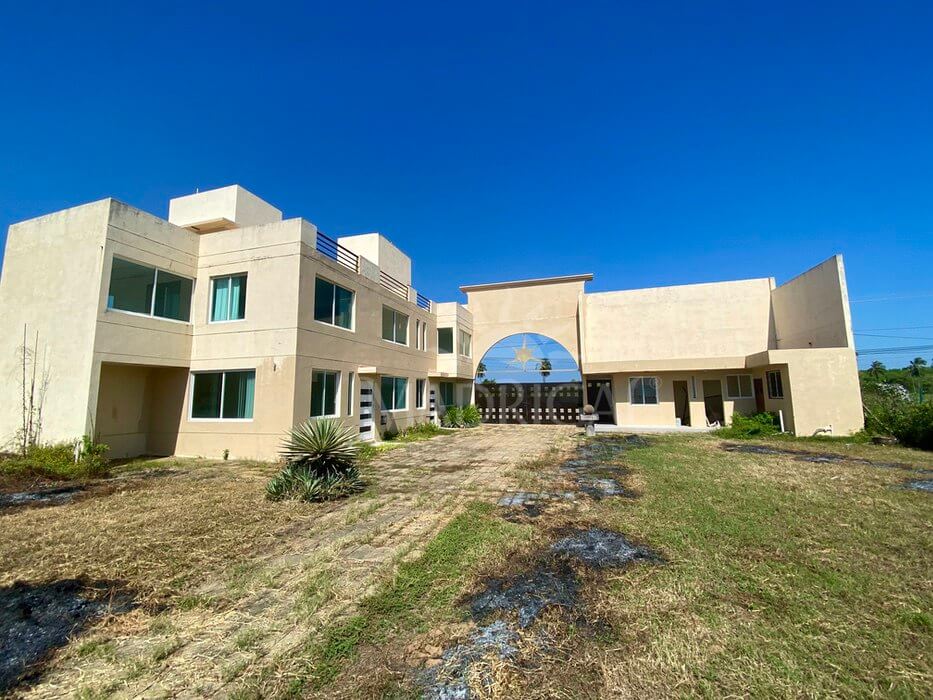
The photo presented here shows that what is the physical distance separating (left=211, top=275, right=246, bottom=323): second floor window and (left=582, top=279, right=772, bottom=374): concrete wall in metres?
15.4

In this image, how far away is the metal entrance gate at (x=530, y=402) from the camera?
2362 cm

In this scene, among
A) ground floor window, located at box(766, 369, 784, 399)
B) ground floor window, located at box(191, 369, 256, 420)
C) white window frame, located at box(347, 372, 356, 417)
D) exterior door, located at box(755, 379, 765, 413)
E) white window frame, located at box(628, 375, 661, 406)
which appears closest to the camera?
ground floor window, located at box(191, 369, 256, 420)

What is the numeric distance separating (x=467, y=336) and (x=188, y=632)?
21.5 metres

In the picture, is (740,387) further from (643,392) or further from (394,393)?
(394,393)

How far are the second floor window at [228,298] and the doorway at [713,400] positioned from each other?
19.2 meters

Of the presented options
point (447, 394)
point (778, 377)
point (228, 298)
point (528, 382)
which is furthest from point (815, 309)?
point (228, 298)

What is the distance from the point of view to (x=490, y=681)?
2508 mm

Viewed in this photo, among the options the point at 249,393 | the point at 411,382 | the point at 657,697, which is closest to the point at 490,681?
the point at 657,697

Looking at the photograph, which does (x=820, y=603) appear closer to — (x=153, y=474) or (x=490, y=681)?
(x=490, y=681)

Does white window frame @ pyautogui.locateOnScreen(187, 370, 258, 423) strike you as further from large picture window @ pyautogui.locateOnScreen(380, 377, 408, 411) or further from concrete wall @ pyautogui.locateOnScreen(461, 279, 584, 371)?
concrete wall @ pyautogui.locateOnScreen(461, 279, 584, 371)

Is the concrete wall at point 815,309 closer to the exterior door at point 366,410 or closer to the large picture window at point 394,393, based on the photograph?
the large picture window at point 394,393

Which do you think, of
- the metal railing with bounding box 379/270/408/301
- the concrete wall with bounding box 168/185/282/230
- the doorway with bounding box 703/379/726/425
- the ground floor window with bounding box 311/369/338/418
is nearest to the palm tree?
the doorway with bounding box 703/379/726/425

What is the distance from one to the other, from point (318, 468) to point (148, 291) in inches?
302

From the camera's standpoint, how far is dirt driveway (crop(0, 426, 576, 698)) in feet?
Answer: 8.90
